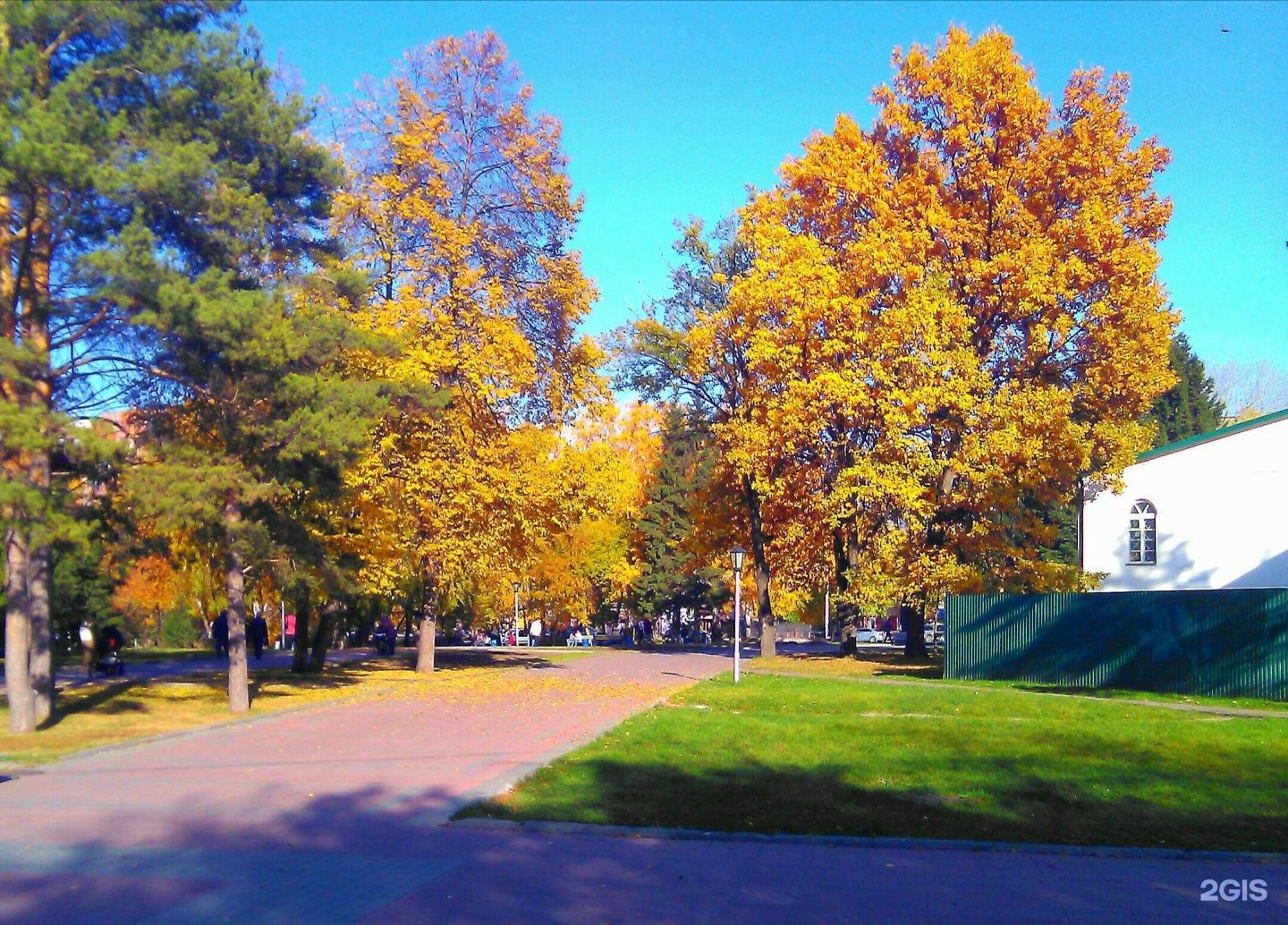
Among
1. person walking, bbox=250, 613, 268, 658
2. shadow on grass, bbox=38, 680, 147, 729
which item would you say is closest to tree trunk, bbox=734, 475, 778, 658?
person walking, bbox=250, 613, 268, 658

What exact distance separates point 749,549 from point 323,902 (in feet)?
120

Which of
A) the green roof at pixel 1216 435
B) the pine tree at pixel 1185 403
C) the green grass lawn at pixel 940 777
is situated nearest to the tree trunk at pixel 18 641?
the green grass lawn at pixel 940 777

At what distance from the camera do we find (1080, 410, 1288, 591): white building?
3419 cm

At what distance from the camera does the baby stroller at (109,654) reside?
2808cm

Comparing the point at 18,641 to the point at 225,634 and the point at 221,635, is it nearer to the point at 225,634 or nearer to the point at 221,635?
the point at 221,635

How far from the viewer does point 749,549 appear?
144 ft

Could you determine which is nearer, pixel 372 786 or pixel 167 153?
pixel 372 786

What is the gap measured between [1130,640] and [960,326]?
9425 millimetres

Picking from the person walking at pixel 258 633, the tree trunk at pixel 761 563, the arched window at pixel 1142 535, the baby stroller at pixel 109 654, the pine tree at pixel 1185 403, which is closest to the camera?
the baby stroller at pixel 109 654

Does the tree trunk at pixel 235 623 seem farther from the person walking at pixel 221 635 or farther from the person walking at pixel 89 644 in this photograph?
the person walking at pixel 221 635

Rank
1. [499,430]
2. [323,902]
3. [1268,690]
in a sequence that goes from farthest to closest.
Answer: [499,430] → [1268,690] → [323,902]

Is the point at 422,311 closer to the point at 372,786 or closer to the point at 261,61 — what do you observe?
the point at 261,61

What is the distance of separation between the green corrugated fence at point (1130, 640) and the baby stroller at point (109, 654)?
2137 centimetres

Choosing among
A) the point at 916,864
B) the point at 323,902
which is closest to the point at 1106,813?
the point at 916,864
